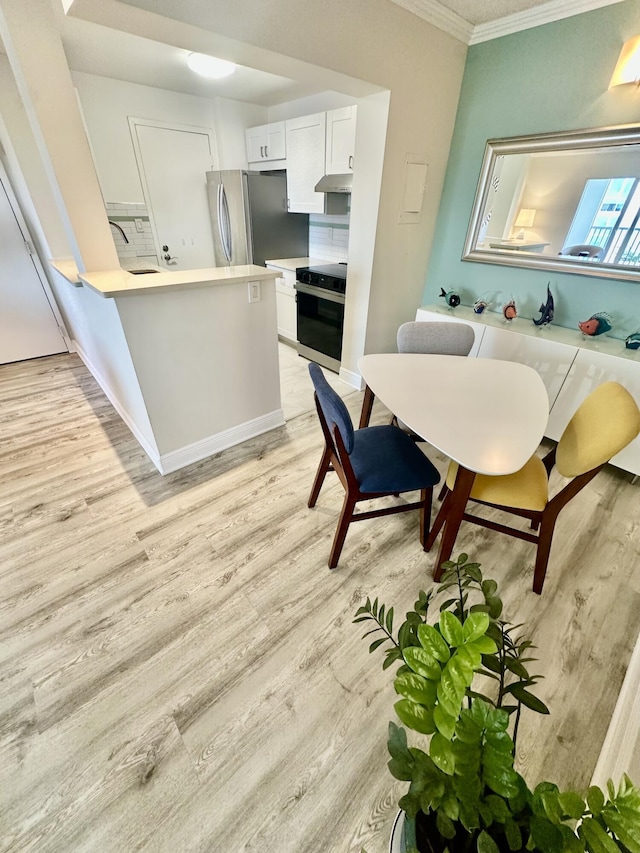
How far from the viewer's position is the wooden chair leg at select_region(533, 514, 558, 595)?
143cm

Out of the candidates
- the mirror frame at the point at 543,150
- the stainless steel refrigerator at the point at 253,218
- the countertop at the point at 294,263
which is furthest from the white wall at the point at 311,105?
the mirror frame at the point at 543,150

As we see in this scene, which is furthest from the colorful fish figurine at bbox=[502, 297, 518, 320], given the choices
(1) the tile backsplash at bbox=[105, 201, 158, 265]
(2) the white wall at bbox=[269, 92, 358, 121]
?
(1) the tile backsplash at bbox=[105, 201, 158, 265]

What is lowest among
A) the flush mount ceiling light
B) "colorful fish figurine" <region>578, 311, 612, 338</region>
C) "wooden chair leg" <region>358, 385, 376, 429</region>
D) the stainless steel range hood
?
"wooden chair leg" <region>358, 385, 376, 429</region>

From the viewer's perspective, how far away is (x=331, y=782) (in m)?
1.05

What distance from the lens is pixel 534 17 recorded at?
2.15 meters

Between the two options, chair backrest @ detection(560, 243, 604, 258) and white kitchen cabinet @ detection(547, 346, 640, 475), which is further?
chair backrest @ detection(560, 243, 604, 258)

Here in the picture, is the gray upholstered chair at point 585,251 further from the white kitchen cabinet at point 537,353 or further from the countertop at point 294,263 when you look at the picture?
the countertop at point 294,263

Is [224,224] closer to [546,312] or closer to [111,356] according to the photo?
[111,356]

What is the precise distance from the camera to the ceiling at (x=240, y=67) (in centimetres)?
208

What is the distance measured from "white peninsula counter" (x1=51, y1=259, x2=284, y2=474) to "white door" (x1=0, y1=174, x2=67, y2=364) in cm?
123

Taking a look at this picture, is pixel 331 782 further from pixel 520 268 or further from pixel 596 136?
pixel 596 136

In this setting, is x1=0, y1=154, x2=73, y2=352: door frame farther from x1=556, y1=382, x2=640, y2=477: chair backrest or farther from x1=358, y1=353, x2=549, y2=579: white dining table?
x1=556, y1=382, x2=640, y2=477: chair backrest

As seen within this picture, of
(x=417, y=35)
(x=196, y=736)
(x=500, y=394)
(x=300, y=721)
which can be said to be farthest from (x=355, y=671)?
(x=417, y=35)

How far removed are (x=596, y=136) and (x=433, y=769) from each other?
10.3 feet
